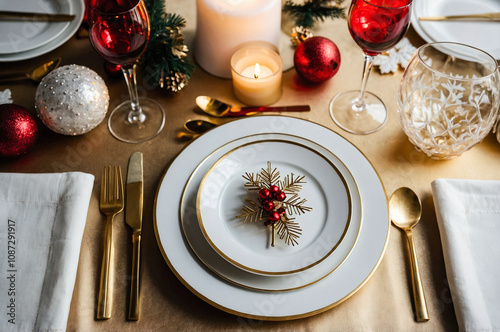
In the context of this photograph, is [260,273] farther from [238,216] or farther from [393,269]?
[393,269]

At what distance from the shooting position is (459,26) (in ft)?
3.24

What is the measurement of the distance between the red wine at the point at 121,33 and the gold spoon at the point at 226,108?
0.18 meters

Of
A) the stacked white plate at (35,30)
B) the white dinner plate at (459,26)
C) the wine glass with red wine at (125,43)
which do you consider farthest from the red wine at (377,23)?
the stacked white plate at (35,30)

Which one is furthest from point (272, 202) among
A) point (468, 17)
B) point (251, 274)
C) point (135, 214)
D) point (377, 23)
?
point (468, 17)

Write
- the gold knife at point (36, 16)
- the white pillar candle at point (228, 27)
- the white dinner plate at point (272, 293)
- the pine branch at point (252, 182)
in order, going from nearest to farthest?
1. the white dinner plate at point (272, 293)
2. the pine branch at point (252, 182)
3. the white pillar candle at point (228, 27)
4. the gold knife at point (36, 16)

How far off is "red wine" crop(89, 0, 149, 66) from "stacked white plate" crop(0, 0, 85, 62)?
0.24 m

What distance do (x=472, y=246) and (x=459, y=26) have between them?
0.55 meters

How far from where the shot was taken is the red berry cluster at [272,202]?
0.68m

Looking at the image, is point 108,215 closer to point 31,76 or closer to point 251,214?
point 251,214

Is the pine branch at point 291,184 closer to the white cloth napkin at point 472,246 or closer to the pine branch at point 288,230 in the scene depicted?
the pine branch at point 288,230

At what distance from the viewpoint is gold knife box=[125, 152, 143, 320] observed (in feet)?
2.12

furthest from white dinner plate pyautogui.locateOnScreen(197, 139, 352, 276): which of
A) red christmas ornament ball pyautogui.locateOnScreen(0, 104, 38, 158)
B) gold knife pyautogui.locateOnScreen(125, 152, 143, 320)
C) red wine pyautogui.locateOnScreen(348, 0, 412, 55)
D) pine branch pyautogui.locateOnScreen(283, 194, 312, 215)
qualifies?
red christmas ornament ball pyautogui.locateOnScreen(0, 104, 38, 158)

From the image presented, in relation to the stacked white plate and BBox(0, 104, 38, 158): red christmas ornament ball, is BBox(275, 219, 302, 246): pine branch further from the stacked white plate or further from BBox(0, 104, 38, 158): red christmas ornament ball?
the stacked white plate

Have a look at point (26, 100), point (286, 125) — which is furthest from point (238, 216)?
point (26, 100)
